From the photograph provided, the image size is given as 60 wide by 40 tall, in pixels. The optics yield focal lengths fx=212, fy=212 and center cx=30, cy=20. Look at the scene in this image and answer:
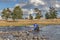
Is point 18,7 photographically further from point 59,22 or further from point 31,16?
point 59,22

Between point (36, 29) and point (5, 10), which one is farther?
point (5, 10)

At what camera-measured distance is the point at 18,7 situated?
426ft

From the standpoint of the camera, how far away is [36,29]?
156 feet

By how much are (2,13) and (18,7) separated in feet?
37.8

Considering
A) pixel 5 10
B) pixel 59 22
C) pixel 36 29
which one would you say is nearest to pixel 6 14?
pixel 5 10

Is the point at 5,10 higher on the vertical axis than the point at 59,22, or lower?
higher

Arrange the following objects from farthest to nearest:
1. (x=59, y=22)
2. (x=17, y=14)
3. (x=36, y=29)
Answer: (x=17, y=14) → (x=59, y=22) → (x=36, y=29)

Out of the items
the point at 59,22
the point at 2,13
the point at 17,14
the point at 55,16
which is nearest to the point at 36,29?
the point at 59,22

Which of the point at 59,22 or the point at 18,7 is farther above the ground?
the point at 18,7

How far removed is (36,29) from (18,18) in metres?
86.5

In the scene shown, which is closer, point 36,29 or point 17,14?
point 36,29

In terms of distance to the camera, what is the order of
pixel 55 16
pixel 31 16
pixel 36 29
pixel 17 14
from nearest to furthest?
pixel 36 29
pixel 17 14
pixel 31 16
pixel 55 16

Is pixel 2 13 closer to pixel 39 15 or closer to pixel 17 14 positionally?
pixel 17 14

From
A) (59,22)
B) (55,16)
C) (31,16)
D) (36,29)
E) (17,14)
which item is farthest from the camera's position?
(55,16)
